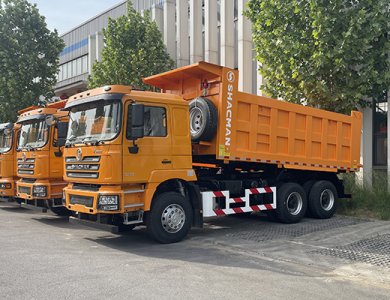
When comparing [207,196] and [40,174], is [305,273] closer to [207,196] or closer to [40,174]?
[207,196]

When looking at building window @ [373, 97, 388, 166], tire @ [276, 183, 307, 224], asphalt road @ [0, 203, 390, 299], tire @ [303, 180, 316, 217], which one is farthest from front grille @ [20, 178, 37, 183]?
building window @ [373, 97, 388, 166]

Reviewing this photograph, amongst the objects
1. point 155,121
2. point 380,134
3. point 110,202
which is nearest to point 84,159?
point 110,202

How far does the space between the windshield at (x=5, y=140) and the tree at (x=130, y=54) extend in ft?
18.9

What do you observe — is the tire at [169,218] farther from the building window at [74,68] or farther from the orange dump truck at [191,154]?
the building window at [74,68]

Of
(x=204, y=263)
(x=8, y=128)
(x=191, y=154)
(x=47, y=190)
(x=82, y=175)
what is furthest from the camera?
(x=8, y=128)

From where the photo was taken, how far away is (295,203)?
10930mm

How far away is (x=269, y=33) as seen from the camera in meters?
13.0

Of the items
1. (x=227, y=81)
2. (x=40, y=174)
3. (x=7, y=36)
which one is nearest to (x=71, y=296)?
(x=227, y=81)

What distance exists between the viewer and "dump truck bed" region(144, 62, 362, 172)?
29.6ft

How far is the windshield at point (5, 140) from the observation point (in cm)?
1306

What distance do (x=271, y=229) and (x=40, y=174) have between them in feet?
18.2

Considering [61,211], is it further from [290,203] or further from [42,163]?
[290,203]

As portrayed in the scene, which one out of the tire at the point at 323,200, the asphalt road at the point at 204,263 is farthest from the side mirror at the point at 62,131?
the tire at the point at 323,200

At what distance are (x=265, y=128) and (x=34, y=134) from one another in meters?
5.80
